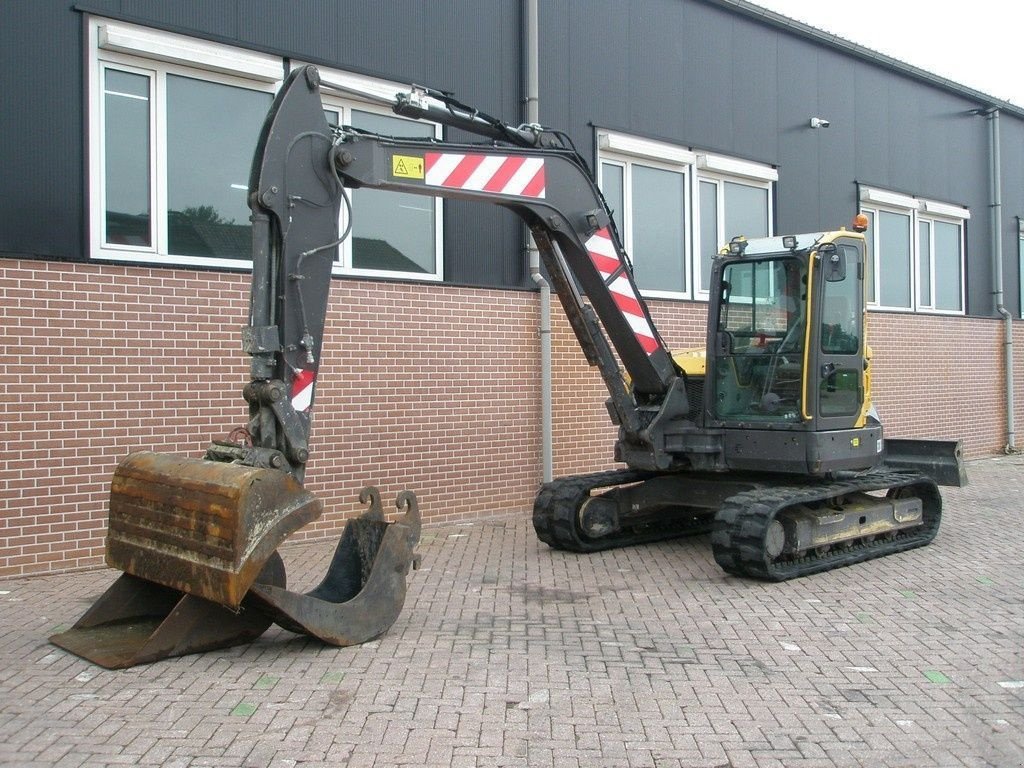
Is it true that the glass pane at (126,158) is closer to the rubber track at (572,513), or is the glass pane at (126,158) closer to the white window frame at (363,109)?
the white window frame at (363,109)

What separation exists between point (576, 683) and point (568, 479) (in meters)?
3.66

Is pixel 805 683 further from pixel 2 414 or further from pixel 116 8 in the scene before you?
pixel 116 8

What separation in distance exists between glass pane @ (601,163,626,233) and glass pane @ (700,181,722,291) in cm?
152

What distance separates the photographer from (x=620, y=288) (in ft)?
26.0

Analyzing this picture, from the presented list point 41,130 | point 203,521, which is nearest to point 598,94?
point 41,130

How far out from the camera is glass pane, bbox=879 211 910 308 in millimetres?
15797

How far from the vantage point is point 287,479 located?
5.25 metres

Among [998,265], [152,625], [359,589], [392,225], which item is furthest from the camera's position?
[998,265]

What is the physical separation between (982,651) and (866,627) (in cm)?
71

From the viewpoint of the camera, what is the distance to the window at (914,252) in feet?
51.1

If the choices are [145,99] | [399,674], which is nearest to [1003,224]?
[145,99]

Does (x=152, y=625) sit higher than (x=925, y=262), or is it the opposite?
(x=925, y=262)

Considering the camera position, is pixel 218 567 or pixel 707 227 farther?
pixel 707 227

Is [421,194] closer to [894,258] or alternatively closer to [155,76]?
[155,76]
